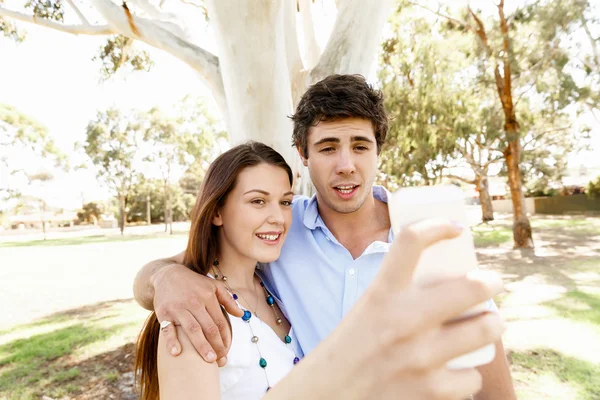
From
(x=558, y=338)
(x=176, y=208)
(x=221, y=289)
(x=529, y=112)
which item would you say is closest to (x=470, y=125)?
(x=529, y=112)

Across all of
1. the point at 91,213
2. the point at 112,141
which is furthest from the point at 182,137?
the point at 91,213

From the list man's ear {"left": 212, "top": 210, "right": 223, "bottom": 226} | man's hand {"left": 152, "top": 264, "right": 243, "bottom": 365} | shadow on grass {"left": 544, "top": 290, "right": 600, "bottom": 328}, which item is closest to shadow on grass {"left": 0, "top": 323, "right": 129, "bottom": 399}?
man's ear {"left": 212, "top": 210, "right": 223, "bottom": 226}

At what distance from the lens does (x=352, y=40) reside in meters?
3.14

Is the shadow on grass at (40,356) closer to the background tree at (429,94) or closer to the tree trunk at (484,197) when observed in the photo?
the background tree at (429,94)

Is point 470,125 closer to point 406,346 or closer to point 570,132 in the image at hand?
point 570,132

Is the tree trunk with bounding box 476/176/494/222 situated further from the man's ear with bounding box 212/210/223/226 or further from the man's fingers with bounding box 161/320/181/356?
the man's fingers with bounding box 161/320/181/356

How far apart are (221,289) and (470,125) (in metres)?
13.2

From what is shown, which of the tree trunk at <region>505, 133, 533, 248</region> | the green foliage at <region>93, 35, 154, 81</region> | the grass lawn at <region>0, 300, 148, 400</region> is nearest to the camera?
the grass lawn at <region>0, 300, 148, 400</region>

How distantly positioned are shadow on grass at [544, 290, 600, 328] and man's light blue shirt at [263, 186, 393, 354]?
15.3 ft

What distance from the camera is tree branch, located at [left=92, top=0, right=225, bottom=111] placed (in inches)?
138

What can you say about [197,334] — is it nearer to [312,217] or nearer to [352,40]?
[312,217]

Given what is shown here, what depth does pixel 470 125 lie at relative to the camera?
1280 cm

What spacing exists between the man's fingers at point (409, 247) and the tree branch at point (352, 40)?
111 inches

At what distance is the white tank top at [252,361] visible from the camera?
1254 mm
